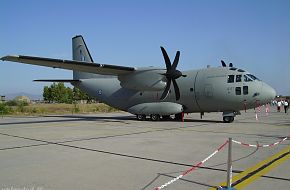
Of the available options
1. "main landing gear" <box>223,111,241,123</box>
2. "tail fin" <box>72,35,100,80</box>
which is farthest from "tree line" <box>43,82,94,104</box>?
"main landing gear" <box>223,111,241,123</box>

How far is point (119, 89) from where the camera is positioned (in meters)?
24.1

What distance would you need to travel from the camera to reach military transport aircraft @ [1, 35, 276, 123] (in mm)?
18625

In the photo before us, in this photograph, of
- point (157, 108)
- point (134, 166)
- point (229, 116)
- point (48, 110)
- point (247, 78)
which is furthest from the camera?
point (48, 110)

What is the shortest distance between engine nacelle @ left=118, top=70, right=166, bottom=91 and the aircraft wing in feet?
1.91

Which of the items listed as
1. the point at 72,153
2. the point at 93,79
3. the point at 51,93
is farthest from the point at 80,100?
the point at 72,153

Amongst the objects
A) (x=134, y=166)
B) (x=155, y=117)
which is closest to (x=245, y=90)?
(x=155, y=117)

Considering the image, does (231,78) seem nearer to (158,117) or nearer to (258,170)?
(158,117)

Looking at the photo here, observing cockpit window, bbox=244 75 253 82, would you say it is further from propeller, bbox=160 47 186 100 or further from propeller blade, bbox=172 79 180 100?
propeller blade, bbox=172 79 180 100

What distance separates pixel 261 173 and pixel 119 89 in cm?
1851

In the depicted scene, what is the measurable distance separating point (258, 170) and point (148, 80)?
14.2 meters

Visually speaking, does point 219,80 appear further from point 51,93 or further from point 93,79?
point 51,93

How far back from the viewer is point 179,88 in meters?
21.2

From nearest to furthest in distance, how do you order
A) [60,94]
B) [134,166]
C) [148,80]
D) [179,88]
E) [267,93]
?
[134,166]
[267,93]
[148,80]
[179,88]
[60,94]

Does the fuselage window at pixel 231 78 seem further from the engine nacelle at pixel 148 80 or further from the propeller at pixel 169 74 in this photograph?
the engine nacelle at pixel 148 80
